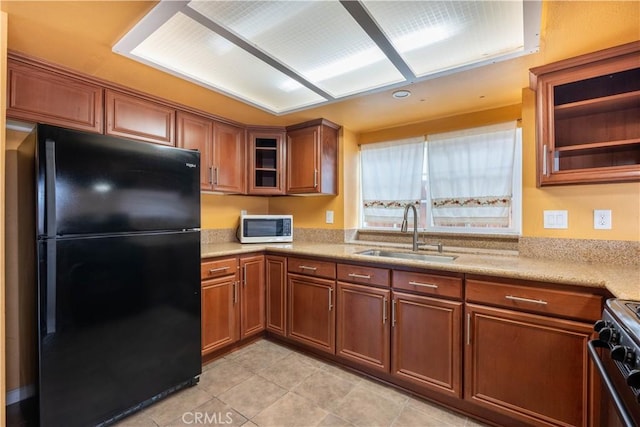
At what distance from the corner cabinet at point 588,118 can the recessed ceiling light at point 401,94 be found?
2.38 ft

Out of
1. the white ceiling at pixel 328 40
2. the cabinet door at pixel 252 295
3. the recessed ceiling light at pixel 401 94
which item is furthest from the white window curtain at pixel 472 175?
the cabinet door at pixel 252 295

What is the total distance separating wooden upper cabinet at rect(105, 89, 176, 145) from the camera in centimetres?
196

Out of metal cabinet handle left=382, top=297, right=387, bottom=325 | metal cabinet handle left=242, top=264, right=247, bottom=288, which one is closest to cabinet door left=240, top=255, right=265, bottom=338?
metal cabinet handle left=242, top=264, right=247, bottom=288

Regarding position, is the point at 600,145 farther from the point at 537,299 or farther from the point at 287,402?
the point at 287,402

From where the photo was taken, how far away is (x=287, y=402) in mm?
1871

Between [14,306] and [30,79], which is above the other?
[30,79]

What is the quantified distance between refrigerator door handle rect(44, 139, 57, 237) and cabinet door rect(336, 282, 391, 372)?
5.65ft

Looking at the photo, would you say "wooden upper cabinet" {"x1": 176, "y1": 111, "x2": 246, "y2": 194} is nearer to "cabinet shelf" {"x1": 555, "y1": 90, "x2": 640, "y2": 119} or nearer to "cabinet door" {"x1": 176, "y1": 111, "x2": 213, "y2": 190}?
"cabinet door" {"x1": 176, "y1": 111, "x2": 213, "y2": 190}

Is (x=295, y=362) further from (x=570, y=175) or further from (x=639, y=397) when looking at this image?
(x=570, y=175)

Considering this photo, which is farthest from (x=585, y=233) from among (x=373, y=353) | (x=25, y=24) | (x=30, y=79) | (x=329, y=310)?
(x=30, y=79)

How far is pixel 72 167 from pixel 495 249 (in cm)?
279

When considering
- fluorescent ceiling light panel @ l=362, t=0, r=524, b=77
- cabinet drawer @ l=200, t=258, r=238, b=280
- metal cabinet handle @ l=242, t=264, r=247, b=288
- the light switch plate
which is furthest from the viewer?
metal cabinet handle @ l=242, t=264, r=247, b=288

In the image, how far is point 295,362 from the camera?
236 cm

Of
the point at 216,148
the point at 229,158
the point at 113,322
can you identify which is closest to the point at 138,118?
the point at 216,148
